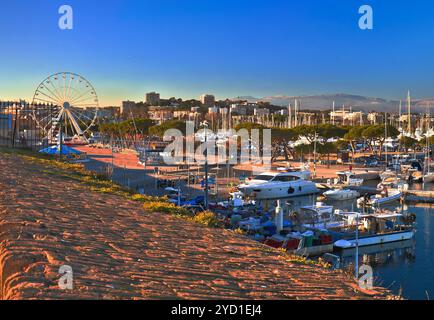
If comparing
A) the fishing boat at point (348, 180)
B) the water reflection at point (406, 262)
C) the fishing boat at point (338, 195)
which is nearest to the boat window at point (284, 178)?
the fishing boat at point (338, 195)

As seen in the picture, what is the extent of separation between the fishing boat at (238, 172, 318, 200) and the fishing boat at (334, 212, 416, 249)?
9.40 meters

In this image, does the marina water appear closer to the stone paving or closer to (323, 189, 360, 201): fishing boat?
(323, 189, 360, 201): fishing boat

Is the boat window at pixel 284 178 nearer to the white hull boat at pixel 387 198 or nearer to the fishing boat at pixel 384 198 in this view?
the fishing boat at pixel 384 198

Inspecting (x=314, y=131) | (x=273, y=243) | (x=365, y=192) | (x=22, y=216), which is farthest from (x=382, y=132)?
(x=22, y=216)

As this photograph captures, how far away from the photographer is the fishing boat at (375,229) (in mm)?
25842

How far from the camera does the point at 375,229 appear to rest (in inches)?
1129

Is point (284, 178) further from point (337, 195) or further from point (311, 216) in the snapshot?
point (311, 216)

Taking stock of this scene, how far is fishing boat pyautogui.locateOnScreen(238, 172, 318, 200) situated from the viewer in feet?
127

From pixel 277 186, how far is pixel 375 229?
1227 centimetres

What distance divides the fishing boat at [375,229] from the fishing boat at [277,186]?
940 cm

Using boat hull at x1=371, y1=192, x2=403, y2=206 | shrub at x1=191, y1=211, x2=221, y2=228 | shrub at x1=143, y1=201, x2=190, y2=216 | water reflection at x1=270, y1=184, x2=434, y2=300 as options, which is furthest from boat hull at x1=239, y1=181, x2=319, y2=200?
shrub at x1=191, y1=211, x2=221, y2=228
